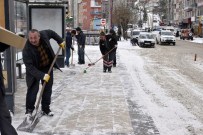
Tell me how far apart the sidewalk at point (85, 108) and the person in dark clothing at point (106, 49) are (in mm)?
1853

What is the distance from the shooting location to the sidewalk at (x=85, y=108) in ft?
23.1

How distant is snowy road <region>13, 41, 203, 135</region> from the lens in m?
7.12

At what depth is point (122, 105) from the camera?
359 inches

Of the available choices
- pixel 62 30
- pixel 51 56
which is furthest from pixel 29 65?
pixel 62 30

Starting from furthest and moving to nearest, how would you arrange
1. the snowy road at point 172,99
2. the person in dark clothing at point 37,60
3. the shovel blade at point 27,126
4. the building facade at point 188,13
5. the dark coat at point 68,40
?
the building facade at point 188,13 → the dark coat at point 68,40 → the snowy road at point 172,99 → the person in dark clothing at point 37,60 → the shovel blade at point 27,126

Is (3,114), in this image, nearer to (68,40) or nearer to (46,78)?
(46,78)

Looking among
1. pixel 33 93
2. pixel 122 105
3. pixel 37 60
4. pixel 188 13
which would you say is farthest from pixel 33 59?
pixel 188 13

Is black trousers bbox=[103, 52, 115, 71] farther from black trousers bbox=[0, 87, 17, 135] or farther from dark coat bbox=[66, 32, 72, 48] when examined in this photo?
black trousers bbox=[0, 87, 17, 135]

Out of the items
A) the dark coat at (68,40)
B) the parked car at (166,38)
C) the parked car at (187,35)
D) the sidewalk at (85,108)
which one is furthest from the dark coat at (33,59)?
the parked car at (187,35)

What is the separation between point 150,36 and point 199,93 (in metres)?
27.5

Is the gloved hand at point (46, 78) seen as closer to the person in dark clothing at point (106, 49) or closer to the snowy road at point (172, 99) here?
the snowy road at point (172, 99)

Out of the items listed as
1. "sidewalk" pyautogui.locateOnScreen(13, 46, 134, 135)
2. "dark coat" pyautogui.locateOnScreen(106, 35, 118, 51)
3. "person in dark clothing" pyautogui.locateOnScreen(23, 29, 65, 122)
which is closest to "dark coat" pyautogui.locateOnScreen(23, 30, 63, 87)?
"person in dark clothing" pyautogui.locateOnScreen(23, 29, 65, 122)

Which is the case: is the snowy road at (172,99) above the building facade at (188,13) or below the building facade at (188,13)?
below

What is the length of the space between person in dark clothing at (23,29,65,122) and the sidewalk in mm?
479
